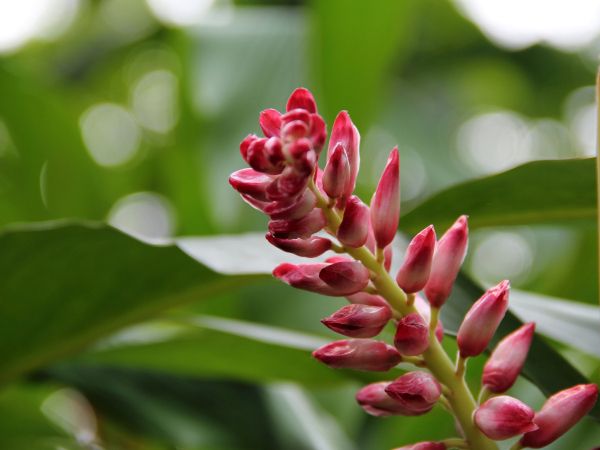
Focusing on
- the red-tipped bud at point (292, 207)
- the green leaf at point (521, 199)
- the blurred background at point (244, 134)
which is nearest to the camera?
the red-tipped bud at point (292, 207)

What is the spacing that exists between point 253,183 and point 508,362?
0.45 ft

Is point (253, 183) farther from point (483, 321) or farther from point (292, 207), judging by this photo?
point (483, 321)

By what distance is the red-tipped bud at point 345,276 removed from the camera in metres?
0.35

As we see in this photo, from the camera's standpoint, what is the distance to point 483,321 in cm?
37

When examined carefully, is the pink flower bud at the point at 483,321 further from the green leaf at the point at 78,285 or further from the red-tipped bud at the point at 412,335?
the green leaf at the point at 78,285

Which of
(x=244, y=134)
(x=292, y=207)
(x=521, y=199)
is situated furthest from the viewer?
(x=244, y=134)

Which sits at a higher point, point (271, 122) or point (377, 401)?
point (271, 122)

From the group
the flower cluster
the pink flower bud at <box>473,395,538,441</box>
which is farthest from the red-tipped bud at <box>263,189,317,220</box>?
the pink flower bud at <box>473,395,538,441</box>

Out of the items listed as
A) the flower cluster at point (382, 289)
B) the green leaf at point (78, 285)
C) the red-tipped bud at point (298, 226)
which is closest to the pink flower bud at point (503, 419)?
the flower cluster at point (382, 289)

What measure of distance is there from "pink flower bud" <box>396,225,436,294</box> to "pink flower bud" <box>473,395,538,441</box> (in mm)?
57

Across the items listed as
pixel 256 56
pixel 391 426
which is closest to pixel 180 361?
pixel 391 426

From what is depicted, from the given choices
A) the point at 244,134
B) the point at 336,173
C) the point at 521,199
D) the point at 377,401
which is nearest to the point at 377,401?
the point at 377,401

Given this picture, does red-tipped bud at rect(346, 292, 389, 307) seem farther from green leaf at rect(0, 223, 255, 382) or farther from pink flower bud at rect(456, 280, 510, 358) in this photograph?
green leaf at rect(0, 223, 255, 382)

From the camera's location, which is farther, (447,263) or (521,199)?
(521,199)
